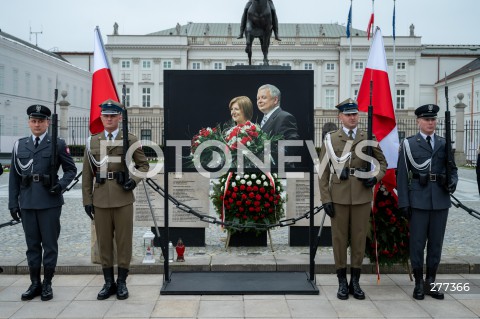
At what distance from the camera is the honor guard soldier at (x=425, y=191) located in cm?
537

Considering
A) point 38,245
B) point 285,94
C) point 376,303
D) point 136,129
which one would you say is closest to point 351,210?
point 376,303

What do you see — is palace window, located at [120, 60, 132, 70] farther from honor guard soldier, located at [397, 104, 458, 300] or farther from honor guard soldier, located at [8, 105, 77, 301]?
honor guard soldier, located at [397, 104, 458, 300]

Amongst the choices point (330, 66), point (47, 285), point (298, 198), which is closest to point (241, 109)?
point (298, 198)

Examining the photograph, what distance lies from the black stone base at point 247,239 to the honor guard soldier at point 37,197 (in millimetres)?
3050

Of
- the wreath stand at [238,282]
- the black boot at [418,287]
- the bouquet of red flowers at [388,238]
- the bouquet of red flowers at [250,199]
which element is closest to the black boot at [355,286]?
the wreath stand at [238,282]

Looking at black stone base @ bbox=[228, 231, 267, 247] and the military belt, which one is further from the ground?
the military belt

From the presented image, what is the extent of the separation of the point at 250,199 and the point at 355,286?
2420 mm

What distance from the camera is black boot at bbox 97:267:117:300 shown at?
5.36 meters

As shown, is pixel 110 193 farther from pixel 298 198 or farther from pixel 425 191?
pixel 298 198

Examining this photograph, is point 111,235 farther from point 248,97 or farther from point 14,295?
point 248,97

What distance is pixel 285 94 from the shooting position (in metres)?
6.93

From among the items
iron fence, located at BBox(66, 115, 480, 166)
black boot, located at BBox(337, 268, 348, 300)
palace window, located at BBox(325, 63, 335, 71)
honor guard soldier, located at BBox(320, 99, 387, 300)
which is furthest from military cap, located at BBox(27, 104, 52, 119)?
palace window, located at BBox(325, 63, 335, 71)

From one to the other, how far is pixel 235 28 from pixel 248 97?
60.1 m

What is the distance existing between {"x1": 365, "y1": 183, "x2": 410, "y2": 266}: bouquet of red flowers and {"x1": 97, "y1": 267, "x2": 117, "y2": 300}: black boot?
2.84 metres
